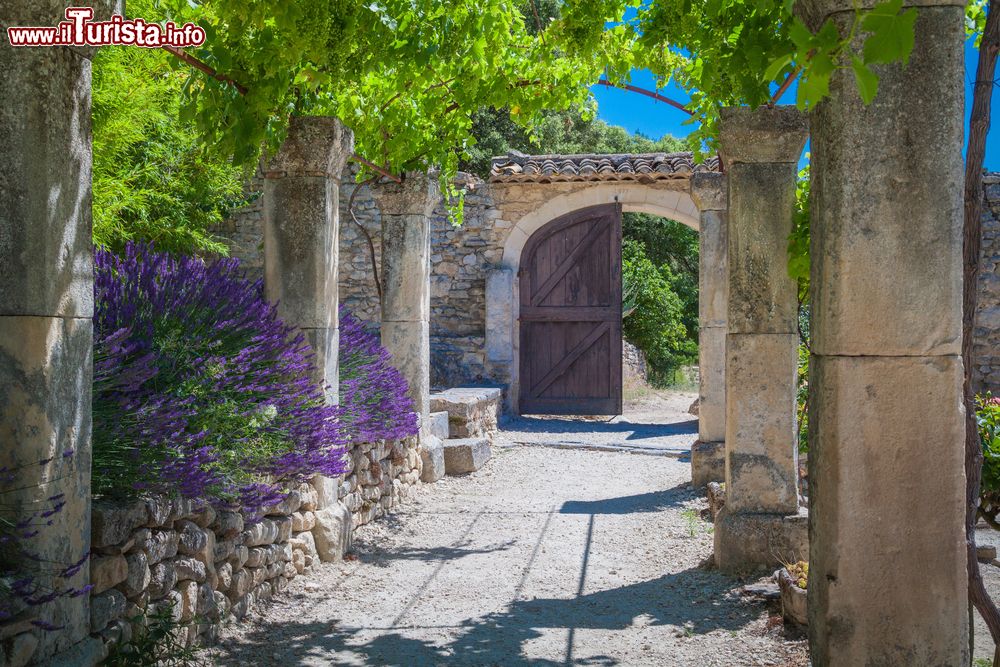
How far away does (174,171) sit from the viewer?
999cm

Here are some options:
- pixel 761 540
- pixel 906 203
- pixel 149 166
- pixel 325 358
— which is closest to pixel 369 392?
pixel 325 358

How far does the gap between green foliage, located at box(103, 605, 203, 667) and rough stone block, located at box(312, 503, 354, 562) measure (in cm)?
159

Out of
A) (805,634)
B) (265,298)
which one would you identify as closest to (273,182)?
(265,298)

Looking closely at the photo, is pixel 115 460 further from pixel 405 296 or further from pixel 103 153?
pixel 103 153

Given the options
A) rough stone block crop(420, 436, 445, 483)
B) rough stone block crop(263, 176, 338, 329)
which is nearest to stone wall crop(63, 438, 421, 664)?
rough stone block crop(263, 176, 338, 329)

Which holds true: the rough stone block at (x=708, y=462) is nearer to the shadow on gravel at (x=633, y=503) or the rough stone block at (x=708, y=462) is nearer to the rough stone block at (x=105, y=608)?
the shadow on gravel at (x=633, y=503)

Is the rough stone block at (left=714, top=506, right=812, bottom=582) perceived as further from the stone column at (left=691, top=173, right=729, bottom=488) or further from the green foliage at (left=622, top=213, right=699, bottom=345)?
the green foliage at (left=622, top=213, right=699, bottom=345)

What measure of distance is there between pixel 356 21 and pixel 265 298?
5.59ft

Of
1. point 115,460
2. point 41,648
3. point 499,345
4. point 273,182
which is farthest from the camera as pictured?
point 499,345

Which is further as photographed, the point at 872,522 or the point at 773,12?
the point at 773,12

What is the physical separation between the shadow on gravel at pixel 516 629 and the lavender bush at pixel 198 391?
0.59m

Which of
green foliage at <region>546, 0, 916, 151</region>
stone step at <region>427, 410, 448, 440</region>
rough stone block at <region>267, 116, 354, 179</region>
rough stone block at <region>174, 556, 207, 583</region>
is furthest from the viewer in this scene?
stone step at <region>427, 410, 448, 440</region>

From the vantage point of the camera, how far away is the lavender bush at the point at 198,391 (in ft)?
9.72

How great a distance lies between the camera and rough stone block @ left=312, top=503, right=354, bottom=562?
189 inches
